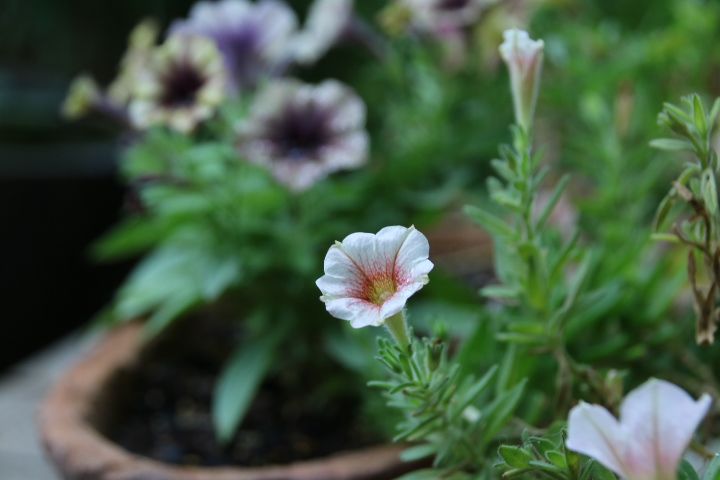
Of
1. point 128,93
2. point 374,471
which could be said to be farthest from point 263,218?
point 374,471

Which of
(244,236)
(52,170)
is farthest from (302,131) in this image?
(52,170)

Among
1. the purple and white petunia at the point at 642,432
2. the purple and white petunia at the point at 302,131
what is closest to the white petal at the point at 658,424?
the purple and white petunia at the point at 642,432

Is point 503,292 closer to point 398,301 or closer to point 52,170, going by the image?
point 398,301

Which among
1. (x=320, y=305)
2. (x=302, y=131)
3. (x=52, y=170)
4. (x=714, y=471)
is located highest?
(x=52, y=170)

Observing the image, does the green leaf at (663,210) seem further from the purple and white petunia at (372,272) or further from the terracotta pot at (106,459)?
the terracotta pot at (106,459)

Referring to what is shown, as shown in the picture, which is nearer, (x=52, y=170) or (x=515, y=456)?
(x=515, y=456)

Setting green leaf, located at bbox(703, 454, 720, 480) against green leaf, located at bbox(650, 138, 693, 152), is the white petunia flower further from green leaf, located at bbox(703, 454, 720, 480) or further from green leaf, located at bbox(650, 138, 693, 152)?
green leaf, located at bbox(703, 454, 720, 480)
